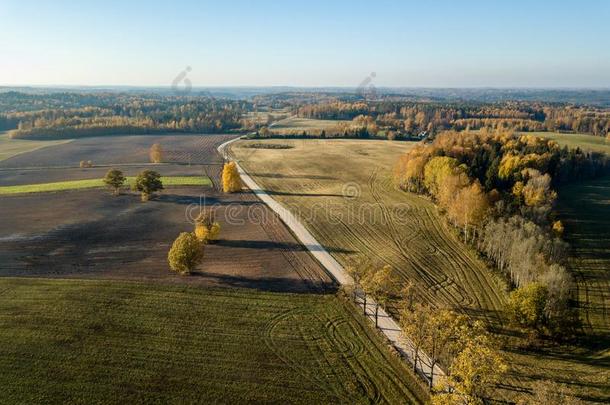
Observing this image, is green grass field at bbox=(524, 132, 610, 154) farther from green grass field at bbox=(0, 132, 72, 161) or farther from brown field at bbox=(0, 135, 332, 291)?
green grass field at bbox=(0, 132, 72, 161)

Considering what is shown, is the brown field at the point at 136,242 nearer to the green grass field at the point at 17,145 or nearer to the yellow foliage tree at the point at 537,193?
the yellow foliage tree at the point at 537,193

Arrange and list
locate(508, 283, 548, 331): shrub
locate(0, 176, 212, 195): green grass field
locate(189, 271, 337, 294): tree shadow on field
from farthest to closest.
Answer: locate(0, 176, 212, 195): green grass field → locate(189, 271, 337, 294): tree shadow on field → locate(508, 283, 548, 331): shrub

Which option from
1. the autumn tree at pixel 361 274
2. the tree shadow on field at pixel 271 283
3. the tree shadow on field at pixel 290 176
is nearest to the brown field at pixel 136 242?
the tree shadow on field at pixel 271 283

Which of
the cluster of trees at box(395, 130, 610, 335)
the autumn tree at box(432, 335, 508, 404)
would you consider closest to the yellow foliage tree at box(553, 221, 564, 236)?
the cluster of trees at box(395, 130, 610, 335)

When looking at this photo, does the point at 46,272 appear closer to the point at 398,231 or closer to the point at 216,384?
the point at 216,384

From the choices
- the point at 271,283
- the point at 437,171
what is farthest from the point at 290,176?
the point at 271,283

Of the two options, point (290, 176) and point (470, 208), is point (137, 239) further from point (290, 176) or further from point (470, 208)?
point (470, 208)
